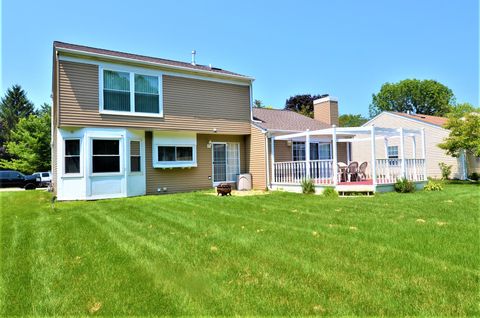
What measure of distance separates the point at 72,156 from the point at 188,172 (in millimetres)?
4784

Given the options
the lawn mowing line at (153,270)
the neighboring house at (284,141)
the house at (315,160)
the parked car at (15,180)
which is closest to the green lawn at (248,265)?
the lawn mowing line at (153,270)

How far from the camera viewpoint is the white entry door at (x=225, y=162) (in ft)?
50.3

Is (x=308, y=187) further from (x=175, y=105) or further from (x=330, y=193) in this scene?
(x=175, y=105)

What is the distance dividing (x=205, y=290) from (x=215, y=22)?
13892 millimetres

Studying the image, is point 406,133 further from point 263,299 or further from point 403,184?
point 263,299

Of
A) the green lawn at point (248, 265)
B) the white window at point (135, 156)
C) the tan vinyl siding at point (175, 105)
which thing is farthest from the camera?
the white window at point (135, 156)

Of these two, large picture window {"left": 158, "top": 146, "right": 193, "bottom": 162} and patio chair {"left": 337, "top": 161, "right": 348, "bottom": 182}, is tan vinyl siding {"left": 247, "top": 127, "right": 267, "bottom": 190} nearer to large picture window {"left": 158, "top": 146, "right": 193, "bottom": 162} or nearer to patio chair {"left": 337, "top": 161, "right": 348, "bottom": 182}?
large picture window {"left": 158, "top": 146, "right": 193, "bottom": 162}

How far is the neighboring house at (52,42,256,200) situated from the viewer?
38.5ft

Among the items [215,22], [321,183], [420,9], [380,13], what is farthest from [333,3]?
[321,183]

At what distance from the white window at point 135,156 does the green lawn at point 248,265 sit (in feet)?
19.2

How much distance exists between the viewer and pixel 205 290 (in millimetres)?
3234

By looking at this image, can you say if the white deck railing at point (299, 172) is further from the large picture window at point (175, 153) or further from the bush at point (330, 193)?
→ the large picture window at point (175, 153)

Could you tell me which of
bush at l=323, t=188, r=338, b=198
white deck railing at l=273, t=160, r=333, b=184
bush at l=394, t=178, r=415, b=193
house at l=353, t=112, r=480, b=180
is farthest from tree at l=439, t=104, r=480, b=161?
bush at l=323, t=188, r=338, b=198

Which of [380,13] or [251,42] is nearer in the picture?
[380,13]
